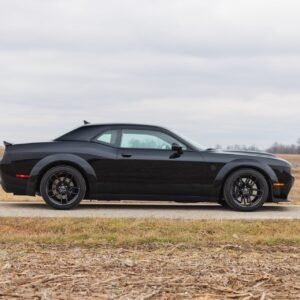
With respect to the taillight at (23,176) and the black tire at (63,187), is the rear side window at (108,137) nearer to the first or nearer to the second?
the black tire at (63,187)

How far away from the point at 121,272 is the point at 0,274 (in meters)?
1.00

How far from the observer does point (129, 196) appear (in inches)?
400

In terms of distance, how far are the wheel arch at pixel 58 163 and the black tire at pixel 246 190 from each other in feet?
7.49

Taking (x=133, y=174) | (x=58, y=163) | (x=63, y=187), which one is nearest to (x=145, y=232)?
(x=133, y=174)

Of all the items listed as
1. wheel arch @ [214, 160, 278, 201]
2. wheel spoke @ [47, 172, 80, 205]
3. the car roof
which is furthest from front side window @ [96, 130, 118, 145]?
wheel arch @ [214, 160, 278, 201]

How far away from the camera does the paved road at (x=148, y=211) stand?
31.2 ft

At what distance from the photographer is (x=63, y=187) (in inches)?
401

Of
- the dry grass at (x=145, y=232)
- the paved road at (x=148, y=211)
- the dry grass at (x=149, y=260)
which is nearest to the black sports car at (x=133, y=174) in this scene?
the paved road at (x=148, y=211)

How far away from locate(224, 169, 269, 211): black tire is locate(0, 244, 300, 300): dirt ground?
12.2 feet

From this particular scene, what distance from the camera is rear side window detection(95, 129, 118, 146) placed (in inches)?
408

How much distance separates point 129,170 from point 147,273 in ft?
16.9

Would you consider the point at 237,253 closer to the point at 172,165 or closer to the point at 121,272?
the point at 121,272

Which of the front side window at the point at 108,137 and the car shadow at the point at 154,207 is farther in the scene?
the car shadow at the point at 154,207

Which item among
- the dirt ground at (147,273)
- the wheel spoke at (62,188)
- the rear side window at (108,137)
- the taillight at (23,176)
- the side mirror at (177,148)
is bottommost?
the dirt ground at (147,273)
